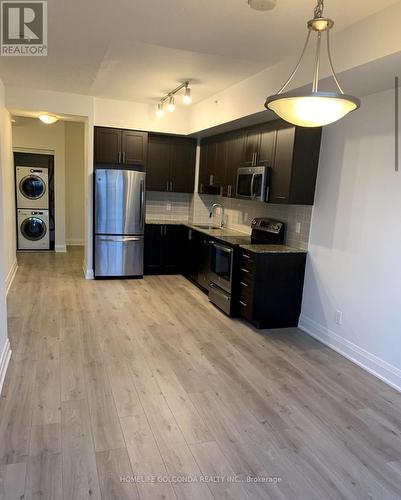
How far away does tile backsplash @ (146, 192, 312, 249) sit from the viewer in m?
4.18

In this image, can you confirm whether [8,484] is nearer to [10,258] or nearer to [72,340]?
[72,340]

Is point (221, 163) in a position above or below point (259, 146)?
below

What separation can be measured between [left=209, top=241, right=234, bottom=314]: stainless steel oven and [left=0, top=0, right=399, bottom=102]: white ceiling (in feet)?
6.38

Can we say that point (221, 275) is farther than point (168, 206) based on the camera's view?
No

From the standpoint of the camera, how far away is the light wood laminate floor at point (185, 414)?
1.92 m

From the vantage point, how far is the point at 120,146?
18.7 feet

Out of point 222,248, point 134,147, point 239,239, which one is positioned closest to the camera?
point 222,248

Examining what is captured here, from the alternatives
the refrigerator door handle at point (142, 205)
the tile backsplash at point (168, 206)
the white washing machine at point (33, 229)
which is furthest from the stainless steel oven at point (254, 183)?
the white washing machine at point (33, 229)

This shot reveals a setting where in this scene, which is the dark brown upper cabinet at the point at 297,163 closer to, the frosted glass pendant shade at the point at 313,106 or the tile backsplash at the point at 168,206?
the frosted glass pendant shade at the point at 313,106

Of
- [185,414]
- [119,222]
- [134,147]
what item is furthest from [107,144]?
[185,414]

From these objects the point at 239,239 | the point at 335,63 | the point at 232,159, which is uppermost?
the point at 335,63

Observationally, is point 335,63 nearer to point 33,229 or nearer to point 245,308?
point 245,308

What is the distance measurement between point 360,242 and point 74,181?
21.5 feet

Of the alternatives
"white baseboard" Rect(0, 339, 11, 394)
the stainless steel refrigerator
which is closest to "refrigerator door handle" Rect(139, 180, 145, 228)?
the stainless steel refrigerator
